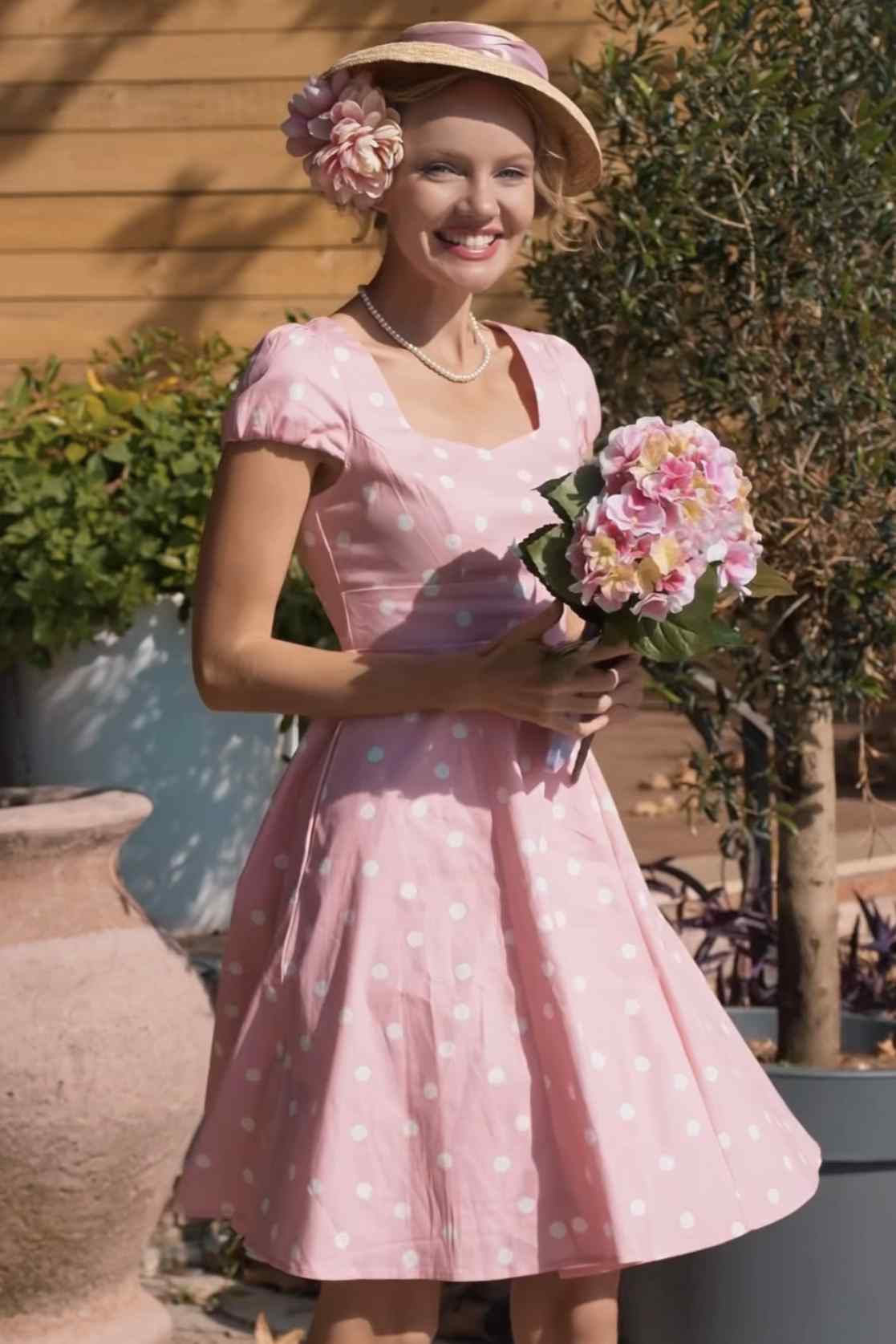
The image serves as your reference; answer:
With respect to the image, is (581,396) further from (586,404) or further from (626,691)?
(626,691)

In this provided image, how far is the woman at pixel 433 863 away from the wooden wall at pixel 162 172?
3.38 meters

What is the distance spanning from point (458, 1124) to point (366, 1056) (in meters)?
0.13

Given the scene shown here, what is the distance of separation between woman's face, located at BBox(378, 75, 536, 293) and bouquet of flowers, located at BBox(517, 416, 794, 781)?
0.31 metres

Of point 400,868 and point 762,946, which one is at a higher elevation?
point 400,868

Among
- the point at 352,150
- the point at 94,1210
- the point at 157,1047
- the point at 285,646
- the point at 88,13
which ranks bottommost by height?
the point at 94,1210

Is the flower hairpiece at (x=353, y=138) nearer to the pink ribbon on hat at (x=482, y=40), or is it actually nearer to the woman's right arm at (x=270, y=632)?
the pink ribbon on hat at (x=482, y=40)

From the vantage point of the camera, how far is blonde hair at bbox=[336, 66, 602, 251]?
101 inches

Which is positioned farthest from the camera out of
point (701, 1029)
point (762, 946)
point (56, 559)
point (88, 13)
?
point (88, 13)

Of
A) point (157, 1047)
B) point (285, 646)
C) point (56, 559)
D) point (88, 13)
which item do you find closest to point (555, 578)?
point (285, 646)

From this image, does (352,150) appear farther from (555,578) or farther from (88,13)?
(88,13)

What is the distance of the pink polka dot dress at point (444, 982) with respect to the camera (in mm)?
2422

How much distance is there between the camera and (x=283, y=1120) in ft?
8.20

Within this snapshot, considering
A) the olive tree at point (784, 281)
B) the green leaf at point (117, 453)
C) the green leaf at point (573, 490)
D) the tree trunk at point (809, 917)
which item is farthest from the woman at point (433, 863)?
the green leaf at point (117, 453)

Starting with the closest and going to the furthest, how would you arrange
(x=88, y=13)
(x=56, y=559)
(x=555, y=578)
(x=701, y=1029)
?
(x=555, y=578)
(x=701, y=1029)
(x=56, y=559)
(x=88, y=13)
